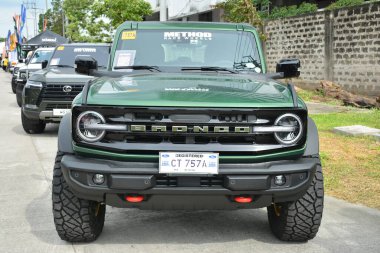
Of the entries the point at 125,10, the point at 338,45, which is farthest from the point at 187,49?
the point at 125,10

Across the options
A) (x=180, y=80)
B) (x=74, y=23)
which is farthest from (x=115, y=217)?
(x=74, y=23)

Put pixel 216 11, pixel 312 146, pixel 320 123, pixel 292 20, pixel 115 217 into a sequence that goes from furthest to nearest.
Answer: pixel 216 11
pixel 292 20
pixel 320 123
pixel 115 217
pixel 312 146

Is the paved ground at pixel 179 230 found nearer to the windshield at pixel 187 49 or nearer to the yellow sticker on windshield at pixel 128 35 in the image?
the windshield at pixel 187 49

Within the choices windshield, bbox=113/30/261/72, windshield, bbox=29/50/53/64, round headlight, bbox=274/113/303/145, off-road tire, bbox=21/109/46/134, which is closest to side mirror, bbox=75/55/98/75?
windshield, bbox=113/30/261/72

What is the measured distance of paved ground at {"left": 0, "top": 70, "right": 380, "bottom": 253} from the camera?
4.19 m

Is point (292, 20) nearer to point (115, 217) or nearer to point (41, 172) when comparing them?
point (41, 172)

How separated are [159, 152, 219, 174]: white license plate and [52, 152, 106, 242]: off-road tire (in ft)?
2.69

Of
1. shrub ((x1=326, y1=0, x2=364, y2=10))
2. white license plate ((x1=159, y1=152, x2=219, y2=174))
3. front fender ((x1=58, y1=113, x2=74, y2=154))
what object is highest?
shrub ((x1=326, y1=0, x2=364, y2=10))

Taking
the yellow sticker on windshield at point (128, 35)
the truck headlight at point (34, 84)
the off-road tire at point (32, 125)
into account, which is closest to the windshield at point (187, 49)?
the yellow sticker on windshield at point (128, 35)

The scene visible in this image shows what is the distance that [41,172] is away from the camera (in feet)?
23.2

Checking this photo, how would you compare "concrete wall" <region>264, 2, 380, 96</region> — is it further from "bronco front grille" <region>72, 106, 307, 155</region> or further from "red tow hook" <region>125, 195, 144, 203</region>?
"red tow hook" <region>125, 195, 144, 203</region>

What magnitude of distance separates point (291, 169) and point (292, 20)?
620 inches

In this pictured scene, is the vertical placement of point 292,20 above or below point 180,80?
above

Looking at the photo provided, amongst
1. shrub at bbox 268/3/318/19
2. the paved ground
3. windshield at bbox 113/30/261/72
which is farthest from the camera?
shrub at bbox 268/3/318/19
